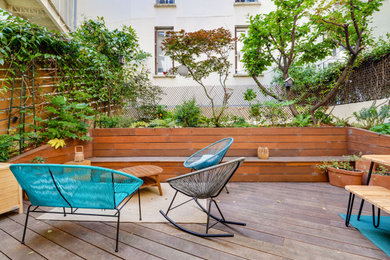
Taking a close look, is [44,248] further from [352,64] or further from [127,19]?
[127,19]

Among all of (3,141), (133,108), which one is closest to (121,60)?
(133,108)

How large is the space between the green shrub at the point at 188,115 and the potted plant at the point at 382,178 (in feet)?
10.3

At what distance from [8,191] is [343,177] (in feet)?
15.0

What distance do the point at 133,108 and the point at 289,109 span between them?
400cm

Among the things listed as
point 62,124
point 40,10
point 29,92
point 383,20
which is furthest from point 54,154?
point 383,20

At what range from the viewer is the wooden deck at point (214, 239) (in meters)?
1.63

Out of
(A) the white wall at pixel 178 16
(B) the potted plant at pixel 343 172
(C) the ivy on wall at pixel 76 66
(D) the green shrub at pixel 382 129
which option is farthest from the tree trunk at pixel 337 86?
(C) the ivy on wall at pixel 76 66

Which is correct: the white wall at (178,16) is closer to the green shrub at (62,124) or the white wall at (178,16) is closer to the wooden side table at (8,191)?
the green shrub at (62,124)

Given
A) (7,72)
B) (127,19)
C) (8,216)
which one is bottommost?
(8,216)

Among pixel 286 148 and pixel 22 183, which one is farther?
pixel 286 148

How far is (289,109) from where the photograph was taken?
4949 millimetres

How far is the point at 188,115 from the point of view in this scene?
4.56 m

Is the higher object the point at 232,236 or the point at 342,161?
the point at 342,161

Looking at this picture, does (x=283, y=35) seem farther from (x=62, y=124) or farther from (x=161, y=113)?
(x=62, y=124)
